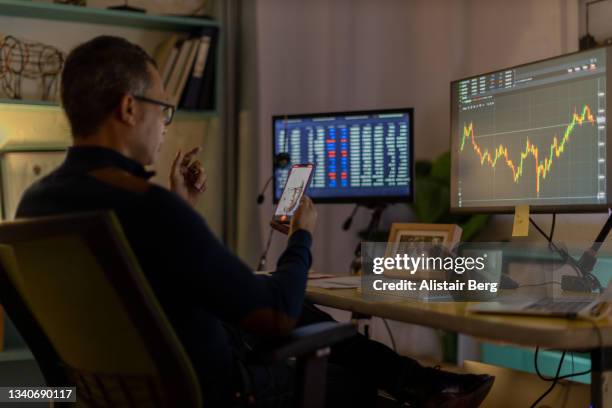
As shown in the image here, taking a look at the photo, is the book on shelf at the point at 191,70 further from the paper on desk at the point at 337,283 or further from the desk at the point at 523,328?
the desk at the point at 523,328

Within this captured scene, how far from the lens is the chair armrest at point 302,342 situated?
1.21 metres

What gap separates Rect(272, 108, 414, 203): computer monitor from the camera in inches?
100

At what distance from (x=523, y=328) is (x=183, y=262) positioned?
22.7 inches

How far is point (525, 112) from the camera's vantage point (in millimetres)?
1903

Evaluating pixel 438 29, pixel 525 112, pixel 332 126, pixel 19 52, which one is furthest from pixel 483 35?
pixel 19 52

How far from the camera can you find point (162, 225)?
3.92 ft

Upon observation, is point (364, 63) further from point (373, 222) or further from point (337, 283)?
point (337, 283)

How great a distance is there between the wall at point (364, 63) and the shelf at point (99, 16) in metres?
0.33

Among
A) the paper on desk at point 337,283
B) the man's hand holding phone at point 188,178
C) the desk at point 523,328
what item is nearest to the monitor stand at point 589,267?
the desk at point 523,328

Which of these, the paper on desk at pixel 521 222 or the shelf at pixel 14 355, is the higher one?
the paper on desk at pixel 521 222

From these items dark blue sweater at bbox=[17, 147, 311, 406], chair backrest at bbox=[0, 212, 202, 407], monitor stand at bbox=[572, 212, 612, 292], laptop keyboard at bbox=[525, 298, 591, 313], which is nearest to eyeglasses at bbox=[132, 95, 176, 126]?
dark blue sweater at bbox=[17, 147, 311, 406]

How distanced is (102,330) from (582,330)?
800 mm

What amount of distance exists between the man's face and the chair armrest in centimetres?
44

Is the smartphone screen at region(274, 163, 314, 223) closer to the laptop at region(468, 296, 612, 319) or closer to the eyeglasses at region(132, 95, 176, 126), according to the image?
the eyeglasses at region(132, 95, 176, 126)
